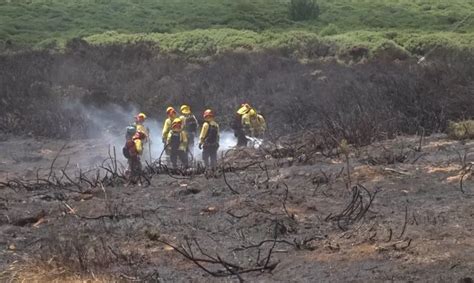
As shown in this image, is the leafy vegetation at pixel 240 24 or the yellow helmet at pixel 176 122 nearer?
the yellow helmet at pixel 176 122

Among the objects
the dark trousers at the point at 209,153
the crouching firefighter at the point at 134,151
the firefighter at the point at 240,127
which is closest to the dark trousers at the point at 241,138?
the firefighter at the point at 240,127

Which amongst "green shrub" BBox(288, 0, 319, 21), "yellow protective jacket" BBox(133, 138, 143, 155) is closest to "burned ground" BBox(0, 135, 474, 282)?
"yellow protective jacket" BBox(133, 138, 143, 155)

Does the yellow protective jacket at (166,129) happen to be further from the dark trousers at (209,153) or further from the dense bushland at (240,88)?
the dense bushland at (240,88)

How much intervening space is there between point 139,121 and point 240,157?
7.63 feet

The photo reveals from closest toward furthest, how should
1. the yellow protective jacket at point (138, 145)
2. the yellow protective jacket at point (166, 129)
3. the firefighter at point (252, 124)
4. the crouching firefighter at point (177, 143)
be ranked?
1. the yellow protective jacket at point (138, 145)
2. the crouching firefighter at point (177, 143)
3. the yellow protective jacket at point (166, 129)
4. the firefighter at point (252, 124)

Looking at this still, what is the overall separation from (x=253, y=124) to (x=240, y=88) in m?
7.86

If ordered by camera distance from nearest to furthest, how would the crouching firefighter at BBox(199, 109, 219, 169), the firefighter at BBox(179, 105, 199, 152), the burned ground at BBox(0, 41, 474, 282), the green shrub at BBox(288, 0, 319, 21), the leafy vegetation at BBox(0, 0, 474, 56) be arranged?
the burned ground at BBox(0, 41, 474, 282), the crouching firefighter at BBox(199, 109, 219, 169), the firefighter at BBox(179, 105, 199, 152), the leafy vegetation at BBox(0, 0, 474, 56), the green shrub at BBox(288, 0, 319, 21)

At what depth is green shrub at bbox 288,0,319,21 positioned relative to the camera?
34.7 m

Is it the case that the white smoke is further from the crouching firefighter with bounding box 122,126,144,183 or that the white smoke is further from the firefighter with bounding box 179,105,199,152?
the crouching firefighter with bounding box 122,126,144,183

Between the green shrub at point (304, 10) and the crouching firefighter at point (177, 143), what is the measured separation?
833 inches

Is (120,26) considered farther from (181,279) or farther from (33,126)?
(181,279)

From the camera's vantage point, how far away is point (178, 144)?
14578mm

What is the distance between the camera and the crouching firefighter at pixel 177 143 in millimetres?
14570

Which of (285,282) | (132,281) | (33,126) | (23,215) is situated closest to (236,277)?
(285,282)
